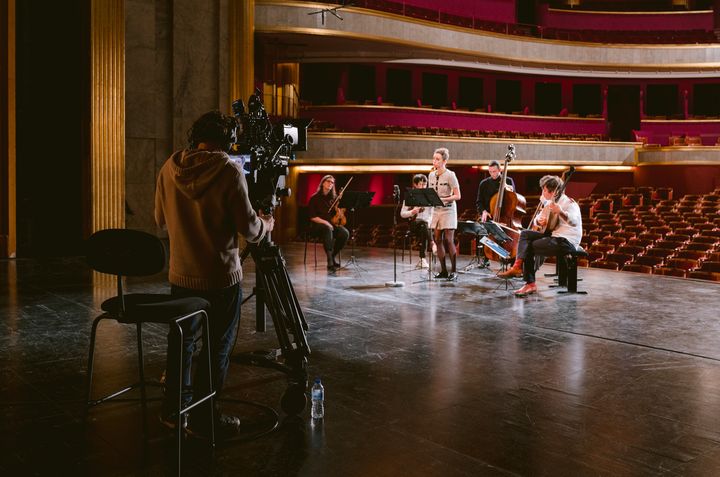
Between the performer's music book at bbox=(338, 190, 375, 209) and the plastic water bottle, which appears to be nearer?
the plastic water bottle

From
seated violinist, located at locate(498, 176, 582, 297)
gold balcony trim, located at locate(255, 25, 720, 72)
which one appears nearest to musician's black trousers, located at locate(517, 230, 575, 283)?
seated violinist, located at locate(498, 176, 582, 297)

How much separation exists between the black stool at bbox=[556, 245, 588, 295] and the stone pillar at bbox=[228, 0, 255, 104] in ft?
21.5

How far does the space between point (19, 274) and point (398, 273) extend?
4.30 meters

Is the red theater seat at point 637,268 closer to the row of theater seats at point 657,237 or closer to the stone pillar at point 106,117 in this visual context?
the row of theater seats at point 657,237

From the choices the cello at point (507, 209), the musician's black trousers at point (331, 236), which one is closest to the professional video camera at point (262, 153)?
the cello at point (507, 209)

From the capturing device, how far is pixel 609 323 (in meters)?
5.60

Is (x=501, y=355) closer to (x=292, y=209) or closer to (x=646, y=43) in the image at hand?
(x=292, y=209)

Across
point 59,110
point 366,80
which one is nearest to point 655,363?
point 59,110

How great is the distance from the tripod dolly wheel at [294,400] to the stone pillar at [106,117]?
753 cm

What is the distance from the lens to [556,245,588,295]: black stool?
696 cm

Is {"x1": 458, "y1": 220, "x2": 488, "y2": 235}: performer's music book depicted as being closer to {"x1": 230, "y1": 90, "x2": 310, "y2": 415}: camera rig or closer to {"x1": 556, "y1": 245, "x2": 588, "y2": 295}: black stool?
{"x1": 556, "y1": 245, "x2": 588, "y2": 295}: black stool

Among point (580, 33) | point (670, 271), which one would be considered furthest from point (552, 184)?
point (580, 33)

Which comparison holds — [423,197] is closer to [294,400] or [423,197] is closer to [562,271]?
[562,271]

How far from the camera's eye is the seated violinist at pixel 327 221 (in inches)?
342
